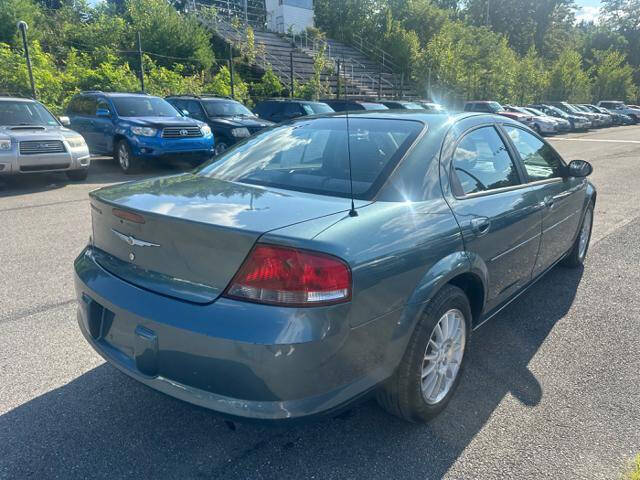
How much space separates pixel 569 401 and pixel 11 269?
4806mm

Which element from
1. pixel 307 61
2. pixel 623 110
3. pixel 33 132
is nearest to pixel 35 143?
pixel 33 132

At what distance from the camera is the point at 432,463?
230 cm

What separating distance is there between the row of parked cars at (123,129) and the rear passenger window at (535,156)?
195cm

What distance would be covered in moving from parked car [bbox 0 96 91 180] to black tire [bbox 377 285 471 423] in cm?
820

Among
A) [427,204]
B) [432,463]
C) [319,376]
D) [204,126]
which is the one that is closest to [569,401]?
[432,463]

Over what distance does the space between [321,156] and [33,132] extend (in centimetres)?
768

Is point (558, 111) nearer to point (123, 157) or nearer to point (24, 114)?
point (123, 157)

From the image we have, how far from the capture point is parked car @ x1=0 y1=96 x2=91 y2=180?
27.0 feet

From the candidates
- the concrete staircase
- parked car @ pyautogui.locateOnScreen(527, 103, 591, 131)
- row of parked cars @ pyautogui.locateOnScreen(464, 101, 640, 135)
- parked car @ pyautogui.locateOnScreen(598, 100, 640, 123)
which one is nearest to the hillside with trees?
the concrete staircase

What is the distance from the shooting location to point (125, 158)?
35.4 ft

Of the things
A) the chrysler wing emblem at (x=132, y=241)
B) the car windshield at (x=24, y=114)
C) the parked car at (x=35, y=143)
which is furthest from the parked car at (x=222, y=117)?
the chrysler wing emblem at (x=132, y=241)

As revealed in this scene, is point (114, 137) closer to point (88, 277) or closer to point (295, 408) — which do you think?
point (88, 277)

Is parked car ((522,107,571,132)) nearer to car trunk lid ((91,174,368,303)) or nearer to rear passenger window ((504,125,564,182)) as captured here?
rear passenger window ((504,125,564,182))

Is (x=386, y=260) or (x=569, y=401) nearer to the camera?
(x=386, y=260)
